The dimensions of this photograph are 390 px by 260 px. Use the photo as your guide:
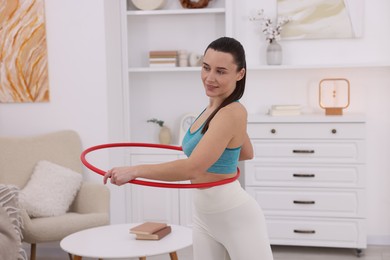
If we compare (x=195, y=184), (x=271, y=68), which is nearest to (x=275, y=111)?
(x=271, y=68)

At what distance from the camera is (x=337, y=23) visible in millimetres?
4852

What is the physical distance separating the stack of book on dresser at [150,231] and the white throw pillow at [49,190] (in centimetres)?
94

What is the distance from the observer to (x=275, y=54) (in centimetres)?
479

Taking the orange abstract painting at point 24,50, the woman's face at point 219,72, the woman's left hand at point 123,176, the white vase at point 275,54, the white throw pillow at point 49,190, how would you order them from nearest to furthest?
the woman's left hand at point 123,176
the woman's face at point 219,72
the white throw pillow at point 49,190
the orange abstract painting at point 24,50
the white vase at point 275,54

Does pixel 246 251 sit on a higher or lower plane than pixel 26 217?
higher

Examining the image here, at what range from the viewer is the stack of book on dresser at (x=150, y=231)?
335 centimetres

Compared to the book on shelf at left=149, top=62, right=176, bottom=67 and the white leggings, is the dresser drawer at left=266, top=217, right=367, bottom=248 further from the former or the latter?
the white leggings

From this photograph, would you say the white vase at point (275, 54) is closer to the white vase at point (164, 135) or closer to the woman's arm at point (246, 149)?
the white vase at point (164, 135)

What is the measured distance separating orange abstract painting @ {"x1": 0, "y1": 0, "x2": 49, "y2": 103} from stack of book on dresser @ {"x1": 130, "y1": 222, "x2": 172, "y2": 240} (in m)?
1.73

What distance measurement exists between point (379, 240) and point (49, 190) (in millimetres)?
2645

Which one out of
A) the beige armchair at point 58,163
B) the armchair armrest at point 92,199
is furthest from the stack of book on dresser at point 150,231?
the armchair armrest at point 92,199

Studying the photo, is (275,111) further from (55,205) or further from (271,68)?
(55,205)

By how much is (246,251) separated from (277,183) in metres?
2.57

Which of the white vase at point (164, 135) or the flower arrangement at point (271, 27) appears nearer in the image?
the flower arrangement at point (271, 27)
